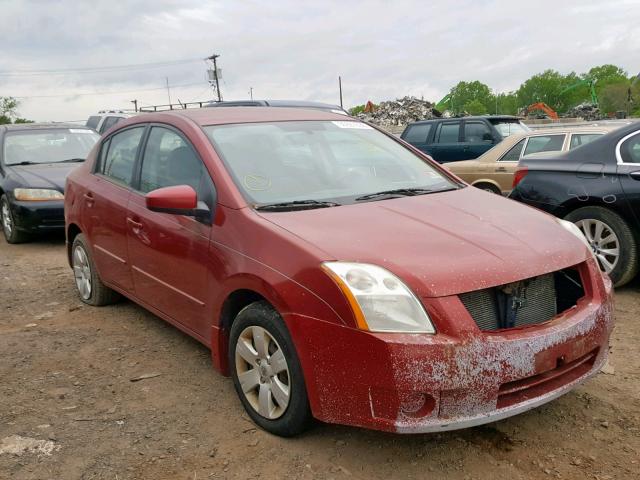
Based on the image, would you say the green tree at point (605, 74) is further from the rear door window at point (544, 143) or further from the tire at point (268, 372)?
the tire at point (268, 372)

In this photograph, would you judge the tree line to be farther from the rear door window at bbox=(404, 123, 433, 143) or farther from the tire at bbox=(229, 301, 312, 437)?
the tire at bbox=(229, 301, 312, 437)

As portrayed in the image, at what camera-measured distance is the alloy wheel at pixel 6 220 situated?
830cm

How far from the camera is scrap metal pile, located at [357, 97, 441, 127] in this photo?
155 feet

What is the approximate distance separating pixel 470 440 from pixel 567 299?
0.84 meters

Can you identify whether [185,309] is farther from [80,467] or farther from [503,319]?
[503,319]

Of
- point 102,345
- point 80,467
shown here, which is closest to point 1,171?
point 102,345

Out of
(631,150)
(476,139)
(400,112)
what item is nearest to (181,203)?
(631,150)

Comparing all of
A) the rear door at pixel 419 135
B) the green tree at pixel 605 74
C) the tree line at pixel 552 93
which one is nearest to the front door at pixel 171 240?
the rear door at pixel 419 135

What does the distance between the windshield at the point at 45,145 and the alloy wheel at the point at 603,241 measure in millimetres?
6964

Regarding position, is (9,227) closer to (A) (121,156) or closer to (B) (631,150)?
(A) (121,156)

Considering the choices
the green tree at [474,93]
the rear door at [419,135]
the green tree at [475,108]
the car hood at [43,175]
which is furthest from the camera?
the green tree at [474,93]

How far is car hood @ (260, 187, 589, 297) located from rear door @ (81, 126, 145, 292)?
1694 mm

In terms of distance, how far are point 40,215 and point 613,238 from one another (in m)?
6.59

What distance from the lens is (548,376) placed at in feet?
9.11
